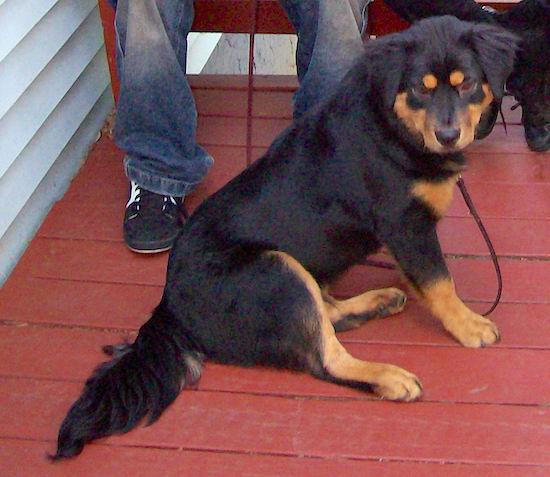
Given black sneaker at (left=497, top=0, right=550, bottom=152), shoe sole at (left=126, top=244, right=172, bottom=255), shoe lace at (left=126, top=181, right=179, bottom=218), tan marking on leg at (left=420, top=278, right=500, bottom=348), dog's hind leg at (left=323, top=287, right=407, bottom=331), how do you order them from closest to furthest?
1. tan marking on leg at (left=420, top=278, right=500, bottom=348)
2. dog's hind leg at (left=323, top=287, right=407, bottom=331)
3. shoe sole at (left=126, top=244, right=172, bottom=255)
4. shoe lace at (left=126, top=181, right=179, bottom=218)
5. black sneaker at (left=497, top=0, right=550, bottom=152)

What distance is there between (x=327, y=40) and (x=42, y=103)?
3.94ft

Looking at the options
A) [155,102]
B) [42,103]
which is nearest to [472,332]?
[155,102]

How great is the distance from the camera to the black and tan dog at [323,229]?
192cm

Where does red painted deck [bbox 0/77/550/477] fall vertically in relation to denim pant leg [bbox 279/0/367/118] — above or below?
below

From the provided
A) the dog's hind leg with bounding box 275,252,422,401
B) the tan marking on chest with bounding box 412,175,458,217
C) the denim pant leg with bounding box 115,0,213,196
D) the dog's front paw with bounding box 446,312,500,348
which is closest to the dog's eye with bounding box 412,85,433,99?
the tan marking on chest with bounding box 412,175,458,217

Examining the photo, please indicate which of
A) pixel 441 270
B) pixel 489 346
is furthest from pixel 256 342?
pixel 489 346

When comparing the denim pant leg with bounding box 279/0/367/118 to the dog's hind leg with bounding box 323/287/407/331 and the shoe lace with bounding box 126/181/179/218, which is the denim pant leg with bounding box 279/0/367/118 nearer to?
the shoe lace with bounding box 126/181/179/218

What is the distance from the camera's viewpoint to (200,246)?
208 cm

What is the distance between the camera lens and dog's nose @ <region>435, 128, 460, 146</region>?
1895 mm

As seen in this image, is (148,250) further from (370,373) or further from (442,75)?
(442,75)

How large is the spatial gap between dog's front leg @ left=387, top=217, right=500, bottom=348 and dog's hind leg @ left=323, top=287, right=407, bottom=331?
0.20m

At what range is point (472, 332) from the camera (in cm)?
221

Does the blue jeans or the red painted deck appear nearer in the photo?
the red painted deck

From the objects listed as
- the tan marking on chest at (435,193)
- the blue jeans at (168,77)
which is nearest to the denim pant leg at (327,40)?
the blue jeans at (168,77)
